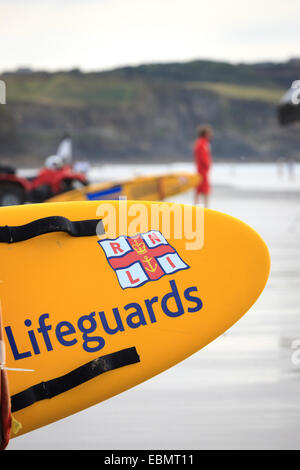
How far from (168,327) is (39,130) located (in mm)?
151274

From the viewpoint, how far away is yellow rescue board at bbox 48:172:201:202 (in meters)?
11.1

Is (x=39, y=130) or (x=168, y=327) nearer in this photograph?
(x=168, y=327)

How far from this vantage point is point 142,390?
3.76 metres

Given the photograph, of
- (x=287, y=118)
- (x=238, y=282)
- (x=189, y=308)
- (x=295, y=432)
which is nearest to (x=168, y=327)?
(x=189, y=308)

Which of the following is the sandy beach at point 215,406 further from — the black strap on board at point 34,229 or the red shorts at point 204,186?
the red shorts at point 204,186

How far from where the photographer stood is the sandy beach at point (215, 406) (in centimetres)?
312

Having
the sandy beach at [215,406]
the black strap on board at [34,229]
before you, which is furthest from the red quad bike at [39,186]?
the black strap on board at [34,229]

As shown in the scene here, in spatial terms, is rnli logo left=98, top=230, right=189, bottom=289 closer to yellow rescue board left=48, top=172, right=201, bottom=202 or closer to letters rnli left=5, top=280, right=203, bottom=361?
letters rnli left=5, top=280, right=203, bottom=361

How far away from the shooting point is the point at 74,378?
3.22 meters

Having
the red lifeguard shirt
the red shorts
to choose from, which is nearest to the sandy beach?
the red shorts

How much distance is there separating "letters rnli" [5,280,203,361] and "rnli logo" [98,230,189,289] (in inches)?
3.1

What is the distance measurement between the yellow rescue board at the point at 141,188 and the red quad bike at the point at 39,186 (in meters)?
1.80

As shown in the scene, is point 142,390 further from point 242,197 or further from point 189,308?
point 242,197
